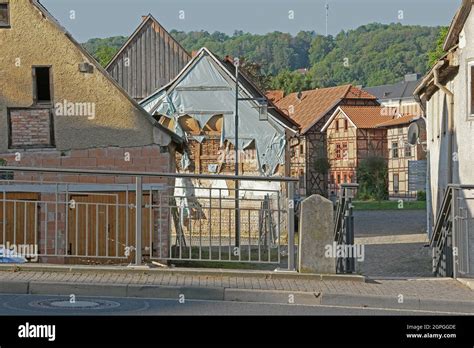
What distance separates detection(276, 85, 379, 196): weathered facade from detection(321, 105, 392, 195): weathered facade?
1071mm

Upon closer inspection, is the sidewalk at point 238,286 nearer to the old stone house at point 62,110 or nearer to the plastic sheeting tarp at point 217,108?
the old stone house at point 62,110

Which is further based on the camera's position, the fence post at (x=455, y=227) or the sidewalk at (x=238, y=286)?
the fence post at (x=455, y=227)

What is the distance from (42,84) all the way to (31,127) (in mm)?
1057

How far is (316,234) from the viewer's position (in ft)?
48.0

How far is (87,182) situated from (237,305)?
37.8ft

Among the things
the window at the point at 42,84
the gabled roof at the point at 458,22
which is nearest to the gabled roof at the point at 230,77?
the window at the point at 42,84

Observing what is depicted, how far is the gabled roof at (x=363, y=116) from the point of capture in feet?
346

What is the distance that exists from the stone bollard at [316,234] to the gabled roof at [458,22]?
32.1 ft

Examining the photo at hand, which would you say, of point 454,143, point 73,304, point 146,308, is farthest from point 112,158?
point 146,308

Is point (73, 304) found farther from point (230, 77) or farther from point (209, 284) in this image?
point (230, 77)

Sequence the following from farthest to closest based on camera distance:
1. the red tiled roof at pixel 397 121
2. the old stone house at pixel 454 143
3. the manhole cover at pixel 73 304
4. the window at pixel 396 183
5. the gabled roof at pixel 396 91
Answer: the gabled roof at pixel 396 91 < the window at pixel 396 183 < the red tiled roof at pixel 397 121 < the old stone house at pixel 454 143 < the manhole cover at pixel 73 304
